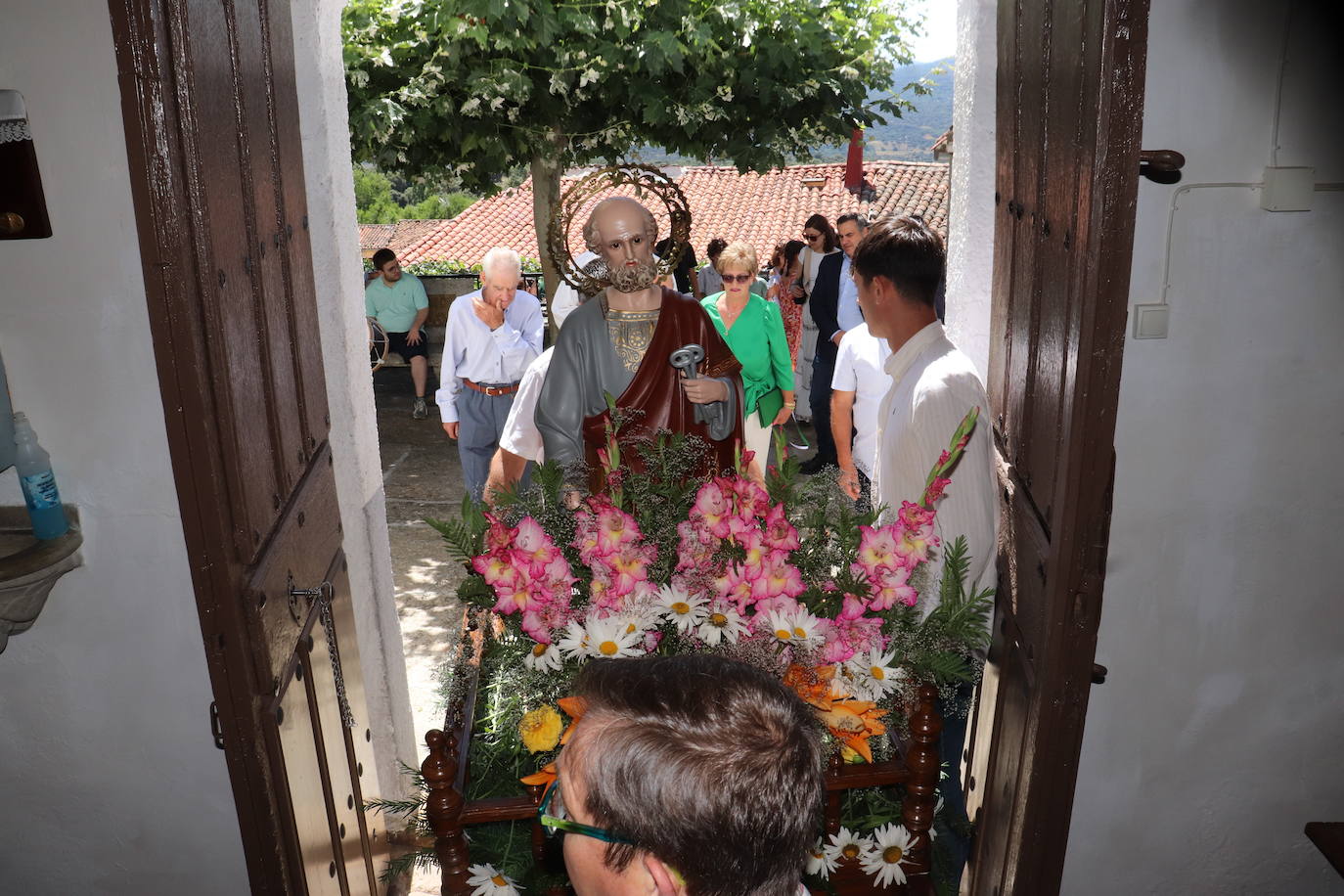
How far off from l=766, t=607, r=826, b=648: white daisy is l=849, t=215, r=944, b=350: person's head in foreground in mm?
1222

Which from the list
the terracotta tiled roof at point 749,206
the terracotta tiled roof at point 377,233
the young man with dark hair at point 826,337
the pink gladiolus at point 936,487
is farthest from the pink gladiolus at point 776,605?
the terracotta tiled roof at point 377,233

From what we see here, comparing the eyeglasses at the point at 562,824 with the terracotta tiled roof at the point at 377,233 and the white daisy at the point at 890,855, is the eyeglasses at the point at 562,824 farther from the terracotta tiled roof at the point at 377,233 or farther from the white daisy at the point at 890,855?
the terracotta tiled roof at the point at 377,233

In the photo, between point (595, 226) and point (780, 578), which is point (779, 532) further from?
point (595, 226)

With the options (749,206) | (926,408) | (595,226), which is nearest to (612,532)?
(926,408)

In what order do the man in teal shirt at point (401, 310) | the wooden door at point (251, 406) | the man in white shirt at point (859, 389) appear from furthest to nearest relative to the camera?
the man in teal shirt at point (401, 310), the man in white shirt at point (859, 389), the wooden door at point (251, 406)

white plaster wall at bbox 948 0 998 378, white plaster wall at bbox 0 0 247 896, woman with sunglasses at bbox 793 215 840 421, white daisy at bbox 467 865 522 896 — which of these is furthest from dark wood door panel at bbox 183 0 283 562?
woman with sunglasses at bbox 793 215 840 421

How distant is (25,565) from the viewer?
2.15 meters

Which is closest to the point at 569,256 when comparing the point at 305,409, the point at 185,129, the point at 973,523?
the point at 305,409

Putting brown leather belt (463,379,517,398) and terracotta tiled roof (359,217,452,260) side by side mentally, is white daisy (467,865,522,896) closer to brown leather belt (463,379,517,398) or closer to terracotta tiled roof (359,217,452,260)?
brown leather belt (463,379,517,398)

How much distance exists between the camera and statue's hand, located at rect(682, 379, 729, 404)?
3496 mm

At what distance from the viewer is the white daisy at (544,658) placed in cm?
204

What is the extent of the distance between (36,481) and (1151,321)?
7.66 ft

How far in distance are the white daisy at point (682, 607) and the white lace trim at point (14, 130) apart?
1.51 metres

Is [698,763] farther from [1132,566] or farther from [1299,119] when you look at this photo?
[1299,119]
